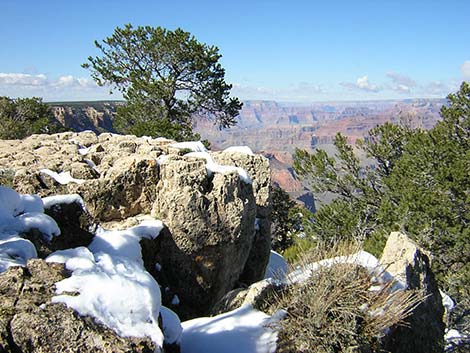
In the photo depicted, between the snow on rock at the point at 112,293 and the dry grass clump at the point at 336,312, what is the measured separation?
169cm

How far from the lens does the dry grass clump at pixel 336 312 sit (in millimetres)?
4281

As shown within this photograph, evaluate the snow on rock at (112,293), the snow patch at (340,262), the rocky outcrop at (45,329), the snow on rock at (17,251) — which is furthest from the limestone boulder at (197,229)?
the rocky outcrop at (45,329)

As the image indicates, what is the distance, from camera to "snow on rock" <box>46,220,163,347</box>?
3225 mm

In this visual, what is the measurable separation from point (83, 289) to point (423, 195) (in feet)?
47.1

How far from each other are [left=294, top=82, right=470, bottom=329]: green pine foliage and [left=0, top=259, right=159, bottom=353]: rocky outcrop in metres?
9.15

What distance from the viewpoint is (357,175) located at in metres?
20.4

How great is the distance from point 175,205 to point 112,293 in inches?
154

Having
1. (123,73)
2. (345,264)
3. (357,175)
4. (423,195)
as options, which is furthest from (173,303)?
(123,73)

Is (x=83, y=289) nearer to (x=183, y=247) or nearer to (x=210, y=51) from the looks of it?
(x=183, y=247)

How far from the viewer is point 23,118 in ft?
89.3

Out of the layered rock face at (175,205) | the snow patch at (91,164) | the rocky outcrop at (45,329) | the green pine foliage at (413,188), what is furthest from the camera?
the green pine foliage at (413,188)

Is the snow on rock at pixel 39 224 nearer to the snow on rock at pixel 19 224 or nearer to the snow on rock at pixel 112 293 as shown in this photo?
the snow on rock at pixel 19 224

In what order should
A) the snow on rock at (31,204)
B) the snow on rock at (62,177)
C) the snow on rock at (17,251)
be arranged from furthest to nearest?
the snow on rock at (62,177), the snow on rock at (31,204), the snow on rock at (17,251)

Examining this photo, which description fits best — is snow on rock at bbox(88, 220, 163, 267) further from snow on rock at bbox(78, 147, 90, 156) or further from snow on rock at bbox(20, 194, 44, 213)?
snow on rock at bbox(78, 147, 90, 156)
